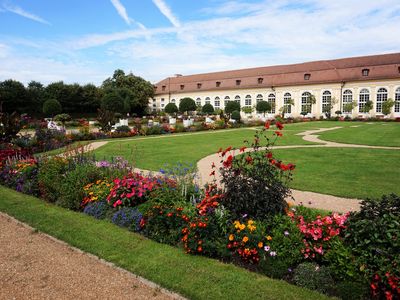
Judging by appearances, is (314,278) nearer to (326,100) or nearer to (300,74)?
(326,100)

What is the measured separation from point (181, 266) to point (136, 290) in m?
0.58

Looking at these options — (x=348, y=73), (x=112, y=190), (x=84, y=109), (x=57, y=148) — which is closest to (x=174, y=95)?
(x=84, y=109)

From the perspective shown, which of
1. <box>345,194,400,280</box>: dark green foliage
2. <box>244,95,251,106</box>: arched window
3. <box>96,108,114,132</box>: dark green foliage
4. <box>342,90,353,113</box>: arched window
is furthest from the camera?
<box>244,95,251,106</box>: arched window

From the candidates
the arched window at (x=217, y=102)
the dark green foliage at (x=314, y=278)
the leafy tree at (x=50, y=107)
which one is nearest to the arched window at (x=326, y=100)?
the arched window at (x=217, y=102)

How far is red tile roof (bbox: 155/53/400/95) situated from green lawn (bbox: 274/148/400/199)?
35117mm

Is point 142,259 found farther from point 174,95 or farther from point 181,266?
point 174,95

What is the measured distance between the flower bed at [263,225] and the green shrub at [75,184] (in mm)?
23

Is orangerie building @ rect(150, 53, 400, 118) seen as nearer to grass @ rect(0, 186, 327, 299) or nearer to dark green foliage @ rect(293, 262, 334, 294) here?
dark green foliage @ rect(293, 262, 334, 294)

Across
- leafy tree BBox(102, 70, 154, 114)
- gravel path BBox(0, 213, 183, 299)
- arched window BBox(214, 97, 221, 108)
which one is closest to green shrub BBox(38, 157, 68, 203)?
gravel path BBox(0, 213, 183, 299)

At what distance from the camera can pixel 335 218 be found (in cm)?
351

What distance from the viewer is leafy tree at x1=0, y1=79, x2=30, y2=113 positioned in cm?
3797

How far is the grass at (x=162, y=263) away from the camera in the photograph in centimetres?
300

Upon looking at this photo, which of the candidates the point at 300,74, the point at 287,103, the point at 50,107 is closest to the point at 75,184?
the point at 50,107

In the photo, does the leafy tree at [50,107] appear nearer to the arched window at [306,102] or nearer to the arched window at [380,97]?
the arched window at [306,102]
